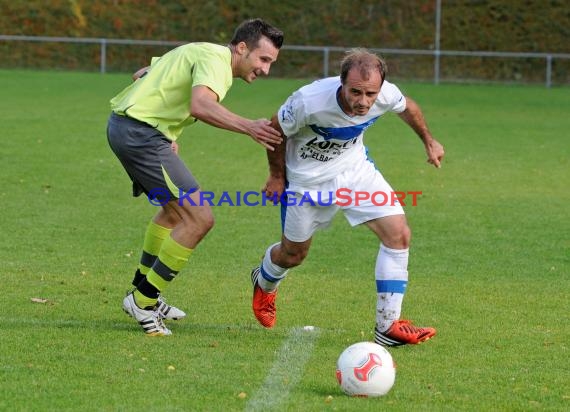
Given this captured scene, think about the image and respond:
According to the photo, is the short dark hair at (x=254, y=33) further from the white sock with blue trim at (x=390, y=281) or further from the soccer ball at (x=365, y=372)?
the soccer ball at (x=365, y=372)

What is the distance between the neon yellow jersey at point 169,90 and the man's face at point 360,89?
2.75ft

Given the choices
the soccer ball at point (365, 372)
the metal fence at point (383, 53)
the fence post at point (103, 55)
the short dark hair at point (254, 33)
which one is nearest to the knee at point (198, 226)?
the short dark hair at point (254, 33)

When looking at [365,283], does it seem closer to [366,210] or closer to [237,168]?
[366,210]

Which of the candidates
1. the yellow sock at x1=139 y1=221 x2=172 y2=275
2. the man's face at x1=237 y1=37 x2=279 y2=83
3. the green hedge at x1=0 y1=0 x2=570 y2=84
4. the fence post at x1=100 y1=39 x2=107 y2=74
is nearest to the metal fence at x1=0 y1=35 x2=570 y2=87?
the fence post at x1=100 y1=39 x2=107 y2=74

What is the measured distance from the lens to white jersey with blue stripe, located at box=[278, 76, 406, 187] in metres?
7.00

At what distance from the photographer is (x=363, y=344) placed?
20.1 feet

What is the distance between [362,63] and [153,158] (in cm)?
156

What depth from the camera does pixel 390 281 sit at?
283 inches

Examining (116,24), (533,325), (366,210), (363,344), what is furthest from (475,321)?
(116,24)

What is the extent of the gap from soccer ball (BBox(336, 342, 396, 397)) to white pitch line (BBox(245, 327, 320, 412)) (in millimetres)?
304

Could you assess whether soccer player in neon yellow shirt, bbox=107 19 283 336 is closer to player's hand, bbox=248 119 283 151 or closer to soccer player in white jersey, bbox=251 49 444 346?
soccer player in white jersey, bbox=251 49 444 346

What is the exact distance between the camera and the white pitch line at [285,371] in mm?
5777

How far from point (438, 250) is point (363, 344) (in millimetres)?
4933

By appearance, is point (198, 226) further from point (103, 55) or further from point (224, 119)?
point (103, 55)
